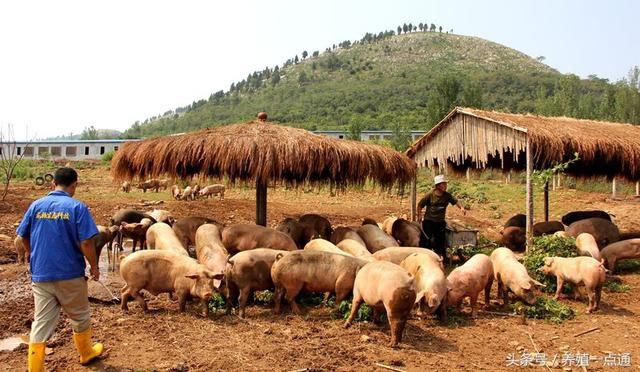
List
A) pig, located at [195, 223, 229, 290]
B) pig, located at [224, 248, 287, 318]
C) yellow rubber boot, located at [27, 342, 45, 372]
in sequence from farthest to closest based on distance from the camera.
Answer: pig, located at [195, 223, 229, 290], pig, located at [224, 248, 287, 318], yellow rubber boot, located at [27, 342, 45, 372]

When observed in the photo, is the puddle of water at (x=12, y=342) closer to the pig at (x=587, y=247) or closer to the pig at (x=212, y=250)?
the pig at (x=212, y=250)

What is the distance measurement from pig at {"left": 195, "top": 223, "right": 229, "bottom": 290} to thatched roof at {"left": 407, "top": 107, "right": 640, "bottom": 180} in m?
5.78

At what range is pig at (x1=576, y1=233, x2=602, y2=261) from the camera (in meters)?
9.40

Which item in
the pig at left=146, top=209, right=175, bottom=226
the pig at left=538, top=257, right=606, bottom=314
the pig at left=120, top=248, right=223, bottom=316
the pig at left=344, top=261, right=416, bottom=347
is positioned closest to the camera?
the pig at left=344, top=261, right=416, bottom=347

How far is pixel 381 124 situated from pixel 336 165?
58463 millimetres

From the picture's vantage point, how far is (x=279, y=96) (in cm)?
10294

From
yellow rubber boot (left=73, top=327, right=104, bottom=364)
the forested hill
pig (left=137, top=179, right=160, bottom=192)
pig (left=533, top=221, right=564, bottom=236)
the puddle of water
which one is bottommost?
the puddle of water

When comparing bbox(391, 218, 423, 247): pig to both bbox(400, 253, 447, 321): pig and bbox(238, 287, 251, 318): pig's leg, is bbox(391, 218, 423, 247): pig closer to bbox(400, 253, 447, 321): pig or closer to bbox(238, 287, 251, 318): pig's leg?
bbox(400, 253, 447, 321): pig

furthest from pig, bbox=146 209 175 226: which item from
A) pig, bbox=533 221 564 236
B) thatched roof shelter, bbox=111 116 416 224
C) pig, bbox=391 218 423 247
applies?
pig, bbox=533 221 564 236

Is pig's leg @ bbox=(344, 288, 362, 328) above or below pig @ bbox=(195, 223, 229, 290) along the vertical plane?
below

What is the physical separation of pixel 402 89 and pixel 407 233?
7720 cm

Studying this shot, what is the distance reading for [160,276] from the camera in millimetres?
7066

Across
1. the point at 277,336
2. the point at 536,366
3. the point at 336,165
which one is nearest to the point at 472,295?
the point at 536,366

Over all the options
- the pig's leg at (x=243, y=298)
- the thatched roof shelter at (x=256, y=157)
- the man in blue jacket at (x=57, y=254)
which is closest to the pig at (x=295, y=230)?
the thatched roof shelter at (x=256, y=157)
